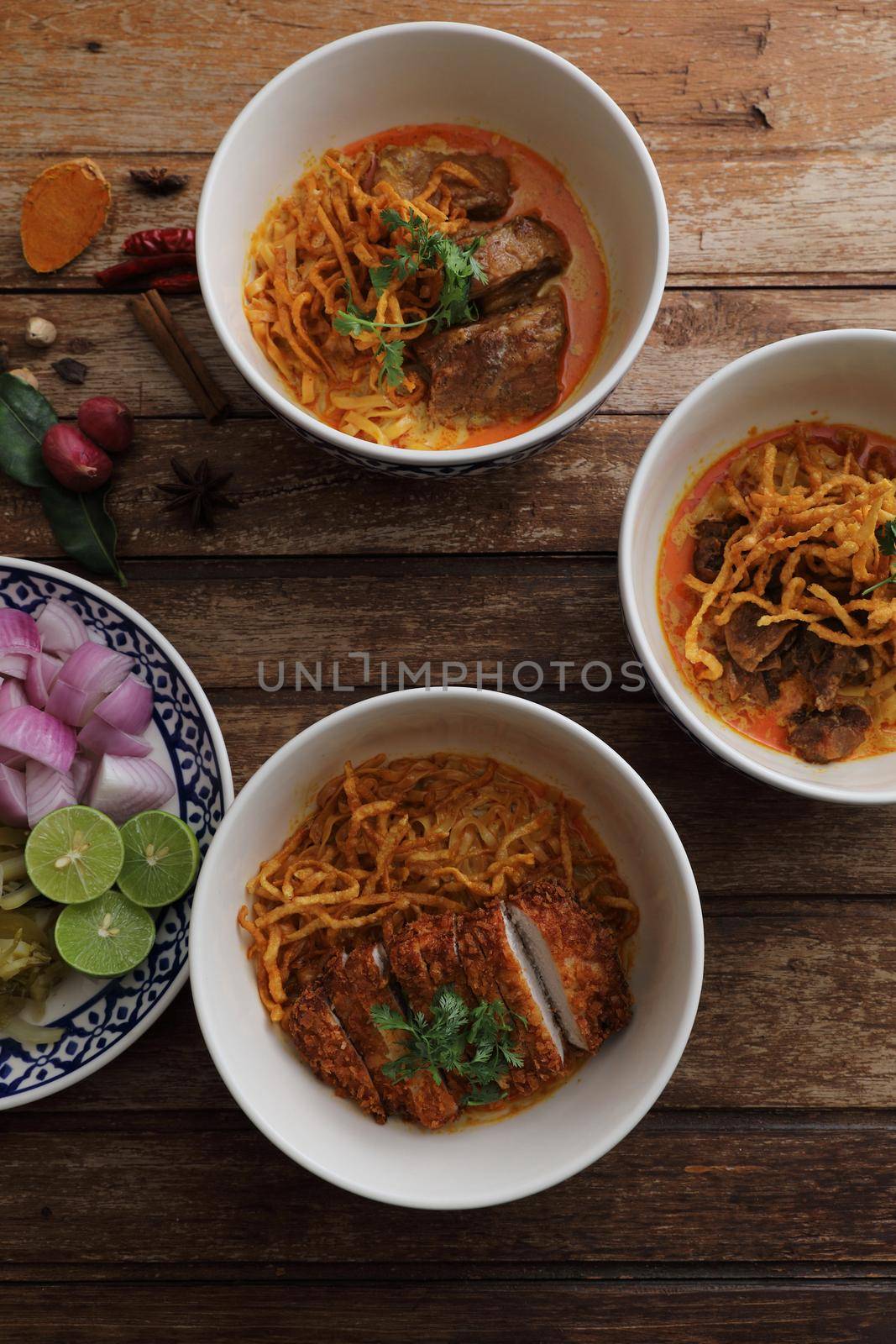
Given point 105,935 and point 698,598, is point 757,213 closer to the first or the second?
point 698,598

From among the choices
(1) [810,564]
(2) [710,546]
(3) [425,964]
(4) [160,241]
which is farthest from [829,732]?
(4) [160,241]

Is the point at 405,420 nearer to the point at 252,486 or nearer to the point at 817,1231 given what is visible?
the point at 252,486

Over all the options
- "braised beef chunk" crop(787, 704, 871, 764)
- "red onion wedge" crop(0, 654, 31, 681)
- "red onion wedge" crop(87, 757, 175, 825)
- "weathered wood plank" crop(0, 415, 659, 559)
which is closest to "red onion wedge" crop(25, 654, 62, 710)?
"red onion wedge" crop(0, 654, 31, 681)

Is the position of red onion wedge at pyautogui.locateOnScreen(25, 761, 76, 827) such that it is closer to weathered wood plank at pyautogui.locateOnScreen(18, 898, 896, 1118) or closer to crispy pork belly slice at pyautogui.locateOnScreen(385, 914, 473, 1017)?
weathered wood plank at pyautogui.locateOnScreen(18, 898, 896, 1118)

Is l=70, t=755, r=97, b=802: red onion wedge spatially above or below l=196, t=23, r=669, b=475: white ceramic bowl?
below

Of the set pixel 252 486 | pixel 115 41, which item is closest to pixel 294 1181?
pixel 252 486
